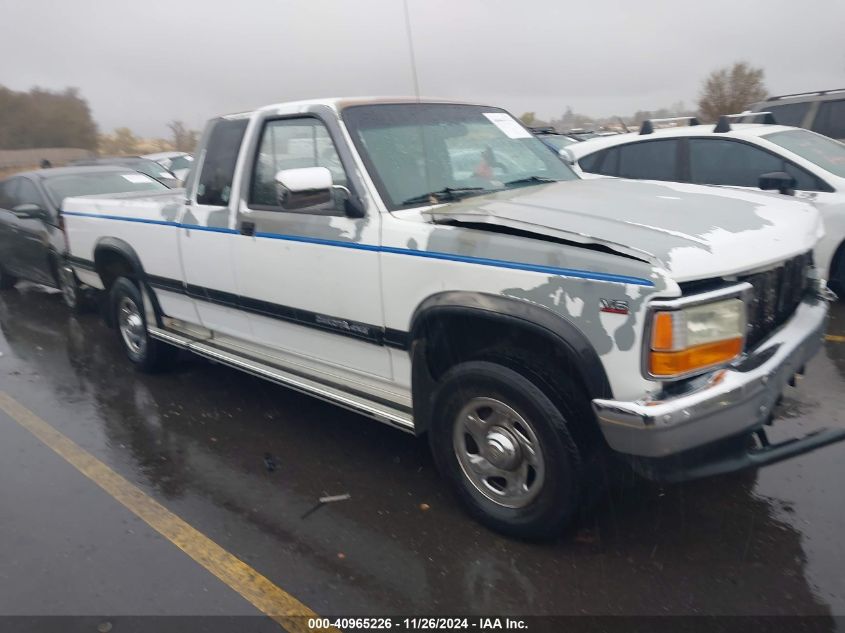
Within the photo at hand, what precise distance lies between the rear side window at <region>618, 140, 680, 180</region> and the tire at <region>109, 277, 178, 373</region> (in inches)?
192

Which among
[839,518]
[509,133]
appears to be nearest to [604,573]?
[839,518]

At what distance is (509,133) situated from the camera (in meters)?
4.53

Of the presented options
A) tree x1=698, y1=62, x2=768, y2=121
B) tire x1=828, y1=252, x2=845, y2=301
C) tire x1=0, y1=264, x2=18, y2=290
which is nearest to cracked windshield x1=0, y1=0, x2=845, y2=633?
tire x1=828, y1=252, x2=845, y2=301

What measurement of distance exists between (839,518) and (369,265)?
2530 mm

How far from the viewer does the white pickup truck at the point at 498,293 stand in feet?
8.95

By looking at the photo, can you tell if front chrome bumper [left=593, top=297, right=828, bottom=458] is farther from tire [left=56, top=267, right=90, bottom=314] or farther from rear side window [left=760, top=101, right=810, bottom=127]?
rear side window [left=760, top=101, right=810, bottom=127]

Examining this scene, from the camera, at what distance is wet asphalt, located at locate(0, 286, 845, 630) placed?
292cm

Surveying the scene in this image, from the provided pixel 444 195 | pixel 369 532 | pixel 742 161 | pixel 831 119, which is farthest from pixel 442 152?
pixel 831 119

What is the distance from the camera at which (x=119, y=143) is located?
27297 mm

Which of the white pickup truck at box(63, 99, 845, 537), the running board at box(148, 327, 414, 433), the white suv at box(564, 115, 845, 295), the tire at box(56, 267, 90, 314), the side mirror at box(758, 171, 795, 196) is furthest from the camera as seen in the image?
the tire at box(56, 267, 90, 314)

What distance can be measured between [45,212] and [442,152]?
19.0ft

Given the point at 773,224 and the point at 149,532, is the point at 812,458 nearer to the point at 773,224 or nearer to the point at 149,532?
the point at 773,224

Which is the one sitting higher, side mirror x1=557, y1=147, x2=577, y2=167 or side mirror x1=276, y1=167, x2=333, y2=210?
side mirror x1=276, y1=167, x2=333, y2=210

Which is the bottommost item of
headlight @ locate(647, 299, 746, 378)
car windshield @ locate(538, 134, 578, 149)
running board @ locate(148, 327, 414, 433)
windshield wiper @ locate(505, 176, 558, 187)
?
running board @ locate(148, 327, 414, 433)
